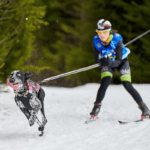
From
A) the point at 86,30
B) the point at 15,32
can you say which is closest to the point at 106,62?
the point at 15,32

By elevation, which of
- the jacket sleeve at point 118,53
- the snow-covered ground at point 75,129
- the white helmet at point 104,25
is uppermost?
the white helmet at point 104,25

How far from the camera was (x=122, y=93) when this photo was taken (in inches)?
340

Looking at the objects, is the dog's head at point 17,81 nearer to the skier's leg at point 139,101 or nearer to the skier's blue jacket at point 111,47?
the skier's blue jacket at point 111,47

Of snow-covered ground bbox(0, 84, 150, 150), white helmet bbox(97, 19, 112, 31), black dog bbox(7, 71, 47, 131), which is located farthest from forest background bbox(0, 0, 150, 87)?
black dog bbox(7, 71, 47, 131)

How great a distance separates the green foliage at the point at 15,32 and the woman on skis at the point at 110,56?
9.89ft

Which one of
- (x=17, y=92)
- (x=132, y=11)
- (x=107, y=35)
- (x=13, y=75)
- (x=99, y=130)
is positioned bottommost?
(x=99, y=130)

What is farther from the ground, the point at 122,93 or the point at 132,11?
the point at 132,11

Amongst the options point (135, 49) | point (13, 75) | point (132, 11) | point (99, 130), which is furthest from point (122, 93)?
point (13, 75)

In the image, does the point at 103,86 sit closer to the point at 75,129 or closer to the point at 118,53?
the point at 118,53

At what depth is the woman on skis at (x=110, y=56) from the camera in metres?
4.67

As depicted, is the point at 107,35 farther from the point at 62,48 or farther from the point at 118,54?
the point at 62,48

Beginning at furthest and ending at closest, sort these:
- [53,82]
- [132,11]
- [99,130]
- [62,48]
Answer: [53,82]
[62,48]
[132,11]
[99,130]

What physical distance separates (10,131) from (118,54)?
2.62m

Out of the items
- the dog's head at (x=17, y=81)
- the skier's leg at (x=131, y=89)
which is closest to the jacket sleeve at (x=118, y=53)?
the skier's leg at (x=131, y=89)
